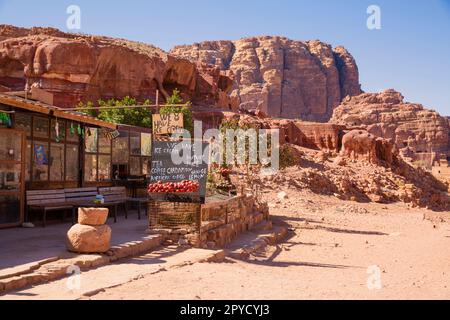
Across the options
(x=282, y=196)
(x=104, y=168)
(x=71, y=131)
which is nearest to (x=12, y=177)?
(x=71, y=131)

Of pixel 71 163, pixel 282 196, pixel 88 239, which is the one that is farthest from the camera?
pixel 282 196

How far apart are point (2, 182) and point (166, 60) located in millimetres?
38140

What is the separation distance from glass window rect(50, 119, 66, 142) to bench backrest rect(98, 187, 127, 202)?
2009 mm

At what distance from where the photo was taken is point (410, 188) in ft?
121

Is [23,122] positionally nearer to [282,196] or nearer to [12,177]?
[12,177]

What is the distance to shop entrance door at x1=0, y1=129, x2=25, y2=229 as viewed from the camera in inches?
428

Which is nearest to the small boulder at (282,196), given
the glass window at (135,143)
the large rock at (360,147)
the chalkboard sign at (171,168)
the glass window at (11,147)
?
the glass window at (135,143)

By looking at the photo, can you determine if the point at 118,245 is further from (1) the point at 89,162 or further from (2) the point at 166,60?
(2) the point at 166,60

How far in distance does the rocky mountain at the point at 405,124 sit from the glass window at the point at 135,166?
215ft

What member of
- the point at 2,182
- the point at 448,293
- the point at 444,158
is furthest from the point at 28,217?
the point at 444,158

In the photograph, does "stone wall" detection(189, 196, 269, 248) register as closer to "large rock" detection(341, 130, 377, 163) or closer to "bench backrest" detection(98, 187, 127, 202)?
"bench backrest" detection(98, 187, 127, 202)

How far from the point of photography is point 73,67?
A: 36.8 meters

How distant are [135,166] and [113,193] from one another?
302 cm

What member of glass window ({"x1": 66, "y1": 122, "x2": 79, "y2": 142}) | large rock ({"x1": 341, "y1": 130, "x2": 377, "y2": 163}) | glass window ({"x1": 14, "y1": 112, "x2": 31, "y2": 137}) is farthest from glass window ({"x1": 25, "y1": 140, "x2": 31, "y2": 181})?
large rock ({"x1": 341, "y1": 130, "x2": 377, "y2": 163})
